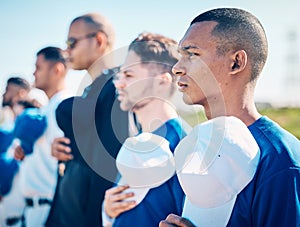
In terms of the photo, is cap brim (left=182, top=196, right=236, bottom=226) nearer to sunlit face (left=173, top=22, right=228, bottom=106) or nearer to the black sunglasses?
sunlit face (left=173, top=22, right=228, bottom=106)

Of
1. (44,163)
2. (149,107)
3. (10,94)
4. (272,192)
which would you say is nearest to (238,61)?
(272,192)

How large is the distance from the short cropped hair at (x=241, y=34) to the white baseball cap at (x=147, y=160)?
0.56m

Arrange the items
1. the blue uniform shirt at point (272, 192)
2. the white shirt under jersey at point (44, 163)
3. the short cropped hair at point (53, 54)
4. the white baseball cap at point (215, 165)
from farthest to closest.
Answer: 1. the short cropped hair at point (53, 54)
2. the white shirt under jersey at point (44, 163)
3. the blue uniform shirt at point (272, 192)
4. the white baseball cap at point (215, 165)

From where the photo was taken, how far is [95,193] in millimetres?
2910

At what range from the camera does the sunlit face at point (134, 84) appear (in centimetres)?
240

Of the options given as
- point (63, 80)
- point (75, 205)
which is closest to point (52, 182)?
point (75, 205)

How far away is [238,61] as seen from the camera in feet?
5.31

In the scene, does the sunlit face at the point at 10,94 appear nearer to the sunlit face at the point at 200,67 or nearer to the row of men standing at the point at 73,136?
the row of men standing at the point at 73,136

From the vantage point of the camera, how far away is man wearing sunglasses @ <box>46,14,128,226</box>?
2723 mm

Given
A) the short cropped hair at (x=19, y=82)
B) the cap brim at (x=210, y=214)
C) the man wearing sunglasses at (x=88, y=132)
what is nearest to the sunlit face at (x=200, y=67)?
the cap brim at (x=210, y=214)

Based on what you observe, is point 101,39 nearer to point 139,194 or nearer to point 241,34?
point 139,194

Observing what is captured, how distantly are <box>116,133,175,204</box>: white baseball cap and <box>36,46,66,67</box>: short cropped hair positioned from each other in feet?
5.09

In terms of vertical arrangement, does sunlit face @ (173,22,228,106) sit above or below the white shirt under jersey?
above

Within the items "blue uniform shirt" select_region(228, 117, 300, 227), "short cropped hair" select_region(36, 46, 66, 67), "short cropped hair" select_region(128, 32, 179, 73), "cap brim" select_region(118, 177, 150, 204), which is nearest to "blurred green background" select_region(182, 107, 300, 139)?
"short cropped hair" select_region(36, 46, 66, 67)
